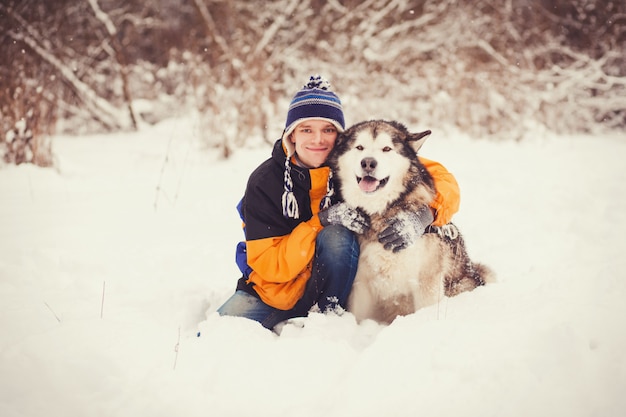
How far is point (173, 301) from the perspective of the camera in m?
2.71

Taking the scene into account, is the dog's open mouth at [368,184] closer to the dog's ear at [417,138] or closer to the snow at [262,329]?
the dog's ear at [417,138]

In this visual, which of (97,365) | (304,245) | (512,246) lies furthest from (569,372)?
(512,246)

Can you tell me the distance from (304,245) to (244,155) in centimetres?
433

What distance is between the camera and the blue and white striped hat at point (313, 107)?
2.36m

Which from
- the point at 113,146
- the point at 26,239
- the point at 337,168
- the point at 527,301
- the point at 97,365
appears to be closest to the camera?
the point at 97,365

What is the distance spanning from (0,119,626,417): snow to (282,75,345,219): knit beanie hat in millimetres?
655

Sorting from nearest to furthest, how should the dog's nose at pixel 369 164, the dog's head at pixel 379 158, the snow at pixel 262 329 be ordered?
1. the snow at pixel 262 329
2. the dog's nose at pixel 369 164
3. the dog's head at pixel 379 158

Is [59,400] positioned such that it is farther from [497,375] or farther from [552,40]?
[552,40]

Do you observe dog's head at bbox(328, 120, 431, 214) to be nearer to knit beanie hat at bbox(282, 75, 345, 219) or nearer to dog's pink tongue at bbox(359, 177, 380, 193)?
dog's pink tongue at bbox(359, 177, 380, 193)

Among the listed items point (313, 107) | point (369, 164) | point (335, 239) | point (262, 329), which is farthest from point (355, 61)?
point (262, 329)

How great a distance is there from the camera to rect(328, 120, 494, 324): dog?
2.28 m

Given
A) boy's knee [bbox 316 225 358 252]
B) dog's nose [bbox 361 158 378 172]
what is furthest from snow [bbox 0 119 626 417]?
dog's nose [bbox 361 158 378 172]

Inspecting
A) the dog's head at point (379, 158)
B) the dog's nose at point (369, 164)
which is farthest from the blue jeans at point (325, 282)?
the dog's nose at point (369, 164)

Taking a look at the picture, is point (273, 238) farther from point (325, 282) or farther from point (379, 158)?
point (379, 158)
